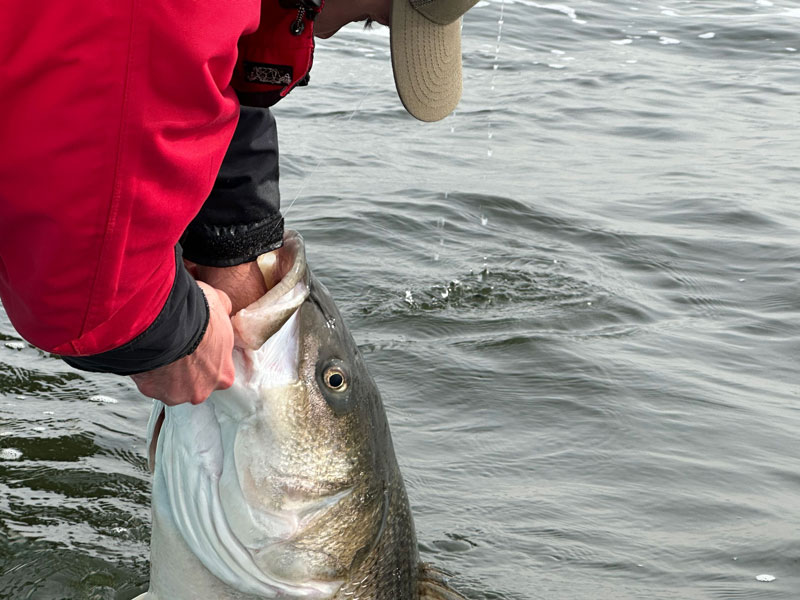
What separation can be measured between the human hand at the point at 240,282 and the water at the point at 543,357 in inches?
57.3

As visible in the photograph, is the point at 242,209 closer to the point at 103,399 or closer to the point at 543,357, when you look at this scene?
the point at 103,399

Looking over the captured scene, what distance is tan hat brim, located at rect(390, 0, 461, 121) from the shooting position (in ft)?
10.3

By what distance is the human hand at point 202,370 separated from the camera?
201cm

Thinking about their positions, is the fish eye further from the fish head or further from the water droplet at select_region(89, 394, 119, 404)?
the water droplet at select_region(89, 394, 119, 404)

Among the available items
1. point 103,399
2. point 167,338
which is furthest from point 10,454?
point 167,338

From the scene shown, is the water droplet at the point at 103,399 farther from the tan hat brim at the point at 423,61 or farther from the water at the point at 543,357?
the tan hat brim at the point at 423,61

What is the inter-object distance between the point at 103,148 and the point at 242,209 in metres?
0.94

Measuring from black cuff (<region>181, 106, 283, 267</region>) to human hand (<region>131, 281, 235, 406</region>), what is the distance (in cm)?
23

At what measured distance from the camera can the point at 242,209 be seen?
2430 mm

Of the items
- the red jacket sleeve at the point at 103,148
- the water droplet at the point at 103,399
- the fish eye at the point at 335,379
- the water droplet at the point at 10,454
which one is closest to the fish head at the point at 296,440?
the fish eye at the point at 335,379

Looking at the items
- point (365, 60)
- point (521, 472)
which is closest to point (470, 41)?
point (365, 60)

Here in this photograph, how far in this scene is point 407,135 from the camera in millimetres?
9930

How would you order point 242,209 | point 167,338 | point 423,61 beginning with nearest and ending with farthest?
1. point 167,338
2. point 242,209
3. point 423,61

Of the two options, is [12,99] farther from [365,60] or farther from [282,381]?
[365,60]
